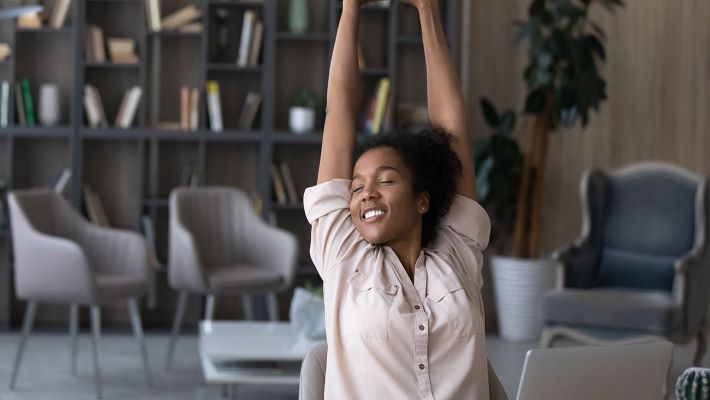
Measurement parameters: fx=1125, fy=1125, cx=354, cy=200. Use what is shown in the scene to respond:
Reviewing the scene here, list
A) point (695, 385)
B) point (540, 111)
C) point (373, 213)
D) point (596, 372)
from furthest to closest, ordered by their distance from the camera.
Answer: point (540, 111)
point (373, 213)
point (596, 372)
point (695, 385)

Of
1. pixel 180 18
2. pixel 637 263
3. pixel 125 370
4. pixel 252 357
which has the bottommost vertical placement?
pixel 125 370

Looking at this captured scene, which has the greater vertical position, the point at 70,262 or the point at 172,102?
the point at 172,102

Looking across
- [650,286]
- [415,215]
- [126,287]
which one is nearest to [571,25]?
[650,286]

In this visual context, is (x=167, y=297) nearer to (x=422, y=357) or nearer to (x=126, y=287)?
(x=126, y=287)

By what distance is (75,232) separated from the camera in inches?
233

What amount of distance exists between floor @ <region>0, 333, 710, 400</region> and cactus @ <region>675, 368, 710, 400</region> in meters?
3.44

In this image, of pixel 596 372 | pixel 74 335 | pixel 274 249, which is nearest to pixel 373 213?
pixel 596 372

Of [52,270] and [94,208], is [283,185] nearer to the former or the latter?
[94,208]

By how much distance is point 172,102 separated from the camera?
7.04 meters

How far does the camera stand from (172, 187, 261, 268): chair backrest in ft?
20.5

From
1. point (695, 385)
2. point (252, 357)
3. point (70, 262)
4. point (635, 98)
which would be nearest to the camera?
point (695, 385)

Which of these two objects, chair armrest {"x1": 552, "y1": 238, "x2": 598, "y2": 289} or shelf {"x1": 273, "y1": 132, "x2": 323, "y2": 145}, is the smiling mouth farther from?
shelf {"x1": 273, "y1": 132, "x2": 323, "y2": 145}

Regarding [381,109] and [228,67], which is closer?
[228,67]

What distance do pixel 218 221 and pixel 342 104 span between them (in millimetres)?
4281
